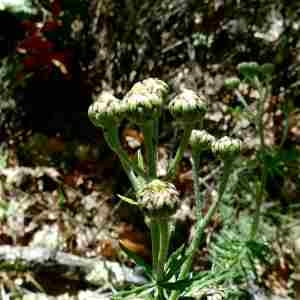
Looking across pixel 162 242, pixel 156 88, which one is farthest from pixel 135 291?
pixel 156 88

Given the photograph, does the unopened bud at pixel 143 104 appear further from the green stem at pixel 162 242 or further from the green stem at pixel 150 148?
the green stem at pixel 162 242

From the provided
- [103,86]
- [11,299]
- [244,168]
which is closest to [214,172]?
[244,168]

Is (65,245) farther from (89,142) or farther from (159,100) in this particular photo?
(159,100)

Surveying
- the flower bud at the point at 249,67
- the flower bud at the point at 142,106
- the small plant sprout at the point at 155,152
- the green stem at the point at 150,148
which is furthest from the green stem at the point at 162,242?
the flower bud at the point at 249,67

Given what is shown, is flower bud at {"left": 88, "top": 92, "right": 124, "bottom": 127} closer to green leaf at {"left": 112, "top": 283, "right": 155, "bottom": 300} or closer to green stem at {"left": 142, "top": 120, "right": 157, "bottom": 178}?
green stem at {"left": 142, "top": 120, "right": 157, "bottom": 178}

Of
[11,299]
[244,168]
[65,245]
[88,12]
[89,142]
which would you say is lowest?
[11,299]
